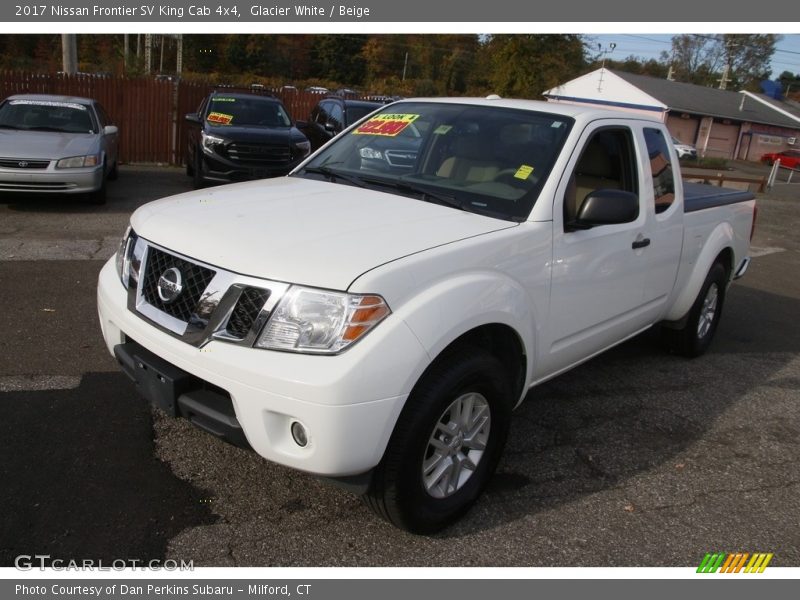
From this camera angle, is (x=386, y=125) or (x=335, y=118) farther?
(x=335, y=118)

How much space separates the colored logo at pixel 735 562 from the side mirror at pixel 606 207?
5.36 feet

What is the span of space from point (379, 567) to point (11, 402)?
2495mm

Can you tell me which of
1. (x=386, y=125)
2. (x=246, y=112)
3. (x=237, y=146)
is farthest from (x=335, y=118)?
(x=386, y=125)

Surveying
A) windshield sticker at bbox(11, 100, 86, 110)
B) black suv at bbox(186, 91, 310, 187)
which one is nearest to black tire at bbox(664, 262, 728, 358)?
black suv at bbox(186, 91, 310, 187)

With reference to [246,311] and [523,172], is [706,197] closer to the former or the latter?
[523,172]

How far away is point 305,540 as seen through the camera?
2988mm

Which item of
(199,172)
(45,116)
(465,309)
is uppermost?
(465,309)

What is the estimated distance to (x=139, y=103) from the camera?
15516 millimetres

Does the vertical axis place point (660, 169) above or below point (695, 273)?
above

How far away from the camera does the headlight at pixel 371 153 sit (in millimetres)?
4094

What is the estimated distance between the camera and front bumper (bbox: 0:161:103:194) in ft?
29.8

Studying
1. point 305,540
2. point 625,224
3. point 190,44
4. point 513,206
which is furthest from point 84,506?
point 190,44

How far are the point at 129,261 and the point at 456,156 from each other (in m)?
1.84

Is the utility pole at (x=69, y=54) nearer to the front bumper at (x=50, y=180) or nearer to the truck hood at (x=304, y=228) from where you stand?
the front bumper at (x=50, y=180)
